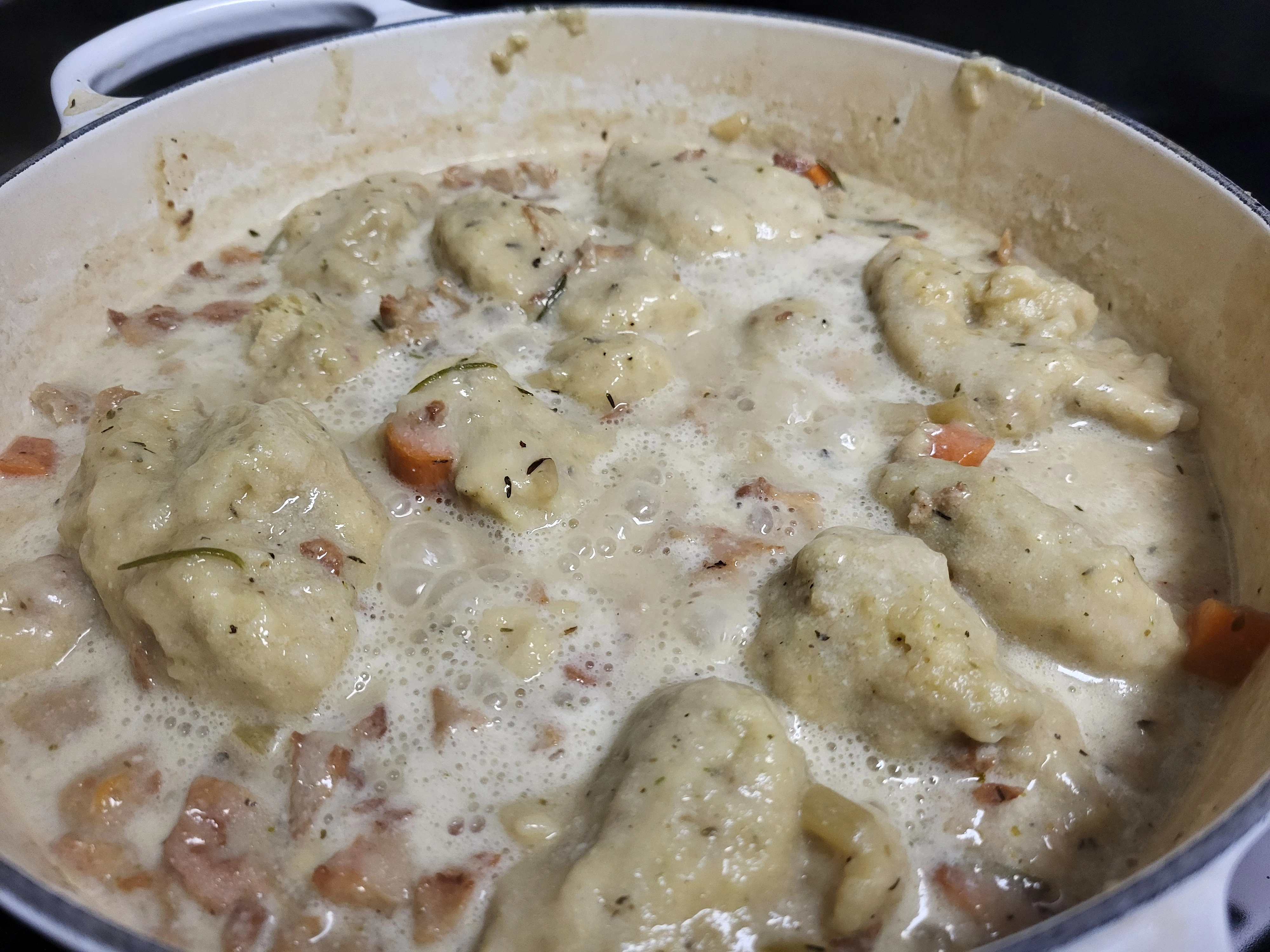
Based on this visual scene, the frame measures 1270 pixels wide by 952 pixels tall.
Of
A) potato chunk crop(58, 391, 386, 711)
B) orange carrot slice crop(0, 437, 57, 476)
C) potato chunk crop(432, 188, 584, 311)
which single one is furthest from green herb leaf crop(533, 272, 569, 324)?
orange carrot slice crop(0, 437, 57, 476)

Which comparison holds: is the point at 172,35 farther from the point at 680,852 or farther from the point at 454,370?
the point at 680,852

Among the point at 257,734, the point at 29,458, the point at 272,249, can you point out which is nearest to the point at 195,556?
the point at 257,734

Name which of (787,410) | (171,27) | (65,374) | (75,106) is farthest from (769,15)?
(65,374)

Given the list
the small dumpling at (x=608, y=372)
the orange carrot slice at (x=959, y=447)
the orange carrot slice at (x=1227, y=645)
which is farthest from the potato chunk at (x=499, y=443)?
the orange carrot slice at (x=1227, y=645)

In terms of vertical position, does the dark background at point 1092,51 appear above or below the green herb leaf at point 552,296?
above

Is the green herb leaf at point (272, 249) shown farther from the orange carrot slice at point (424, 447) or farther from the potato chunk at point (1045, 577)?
the potato chunk at point (1045, 577)

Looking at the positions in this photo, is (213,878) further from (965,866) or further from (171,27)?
(171,27)

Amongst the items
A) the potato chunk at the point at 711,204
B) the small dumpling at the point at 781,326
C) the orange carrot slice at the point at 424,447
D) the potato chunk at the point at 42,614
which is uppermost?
the potato chunk at the point at 711,204
